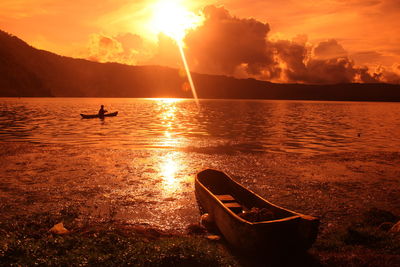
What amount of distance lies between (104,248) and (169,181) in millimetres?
8225

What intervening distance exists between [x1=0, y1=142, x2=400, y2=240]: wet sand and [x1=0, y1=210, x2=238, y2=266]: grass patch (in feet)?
4.55

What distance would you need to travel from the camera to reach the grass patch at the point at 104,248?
27.3 ft

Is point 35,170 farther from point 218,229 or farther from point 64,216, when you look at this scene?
point 218,229

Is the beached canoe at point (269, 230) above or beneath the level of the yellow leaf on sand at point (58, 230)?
above

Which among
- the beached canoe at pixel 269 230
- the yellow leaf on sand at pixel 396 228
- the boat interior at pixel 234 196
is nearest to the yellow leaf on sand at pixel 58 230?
the beached canoe at pixel 269 230

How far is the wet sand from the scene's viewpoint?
1302cm

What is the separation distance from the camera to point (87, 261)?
8305 mm

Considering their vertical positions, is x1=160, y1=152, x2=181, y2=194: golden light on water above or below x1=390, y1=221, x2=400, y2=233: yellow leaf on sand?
below

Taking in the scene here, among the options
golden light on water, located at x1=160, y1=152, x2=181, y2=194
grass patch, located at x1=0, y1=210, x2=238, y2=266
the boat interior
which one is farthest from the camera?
golden light on water, located at x1=160, y1=152, x2=181, y2=194

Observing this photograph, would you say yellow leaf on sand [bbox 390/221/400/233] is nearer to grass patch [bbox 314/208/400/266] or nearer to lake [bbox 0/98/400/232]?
grass patch [bbox 314/208/400/266]

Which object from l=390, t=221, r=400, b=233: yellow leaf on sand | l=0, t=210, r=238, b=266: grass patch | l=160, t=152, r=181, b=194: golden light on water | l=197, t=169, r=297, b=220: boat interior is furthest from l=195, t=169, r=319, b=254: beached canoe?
l=160, t=152, r=181, b=194: golden light on water

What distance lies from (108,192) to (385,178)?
52.8 ft

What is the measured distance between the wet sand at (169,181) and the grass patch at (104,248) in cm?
139

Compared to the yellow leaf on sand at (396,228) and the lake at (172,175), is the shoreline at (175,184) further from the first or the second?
the yellow leaf on sand at (396,228)
